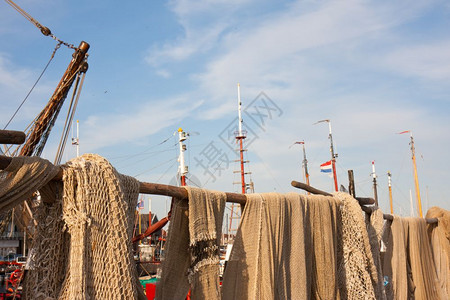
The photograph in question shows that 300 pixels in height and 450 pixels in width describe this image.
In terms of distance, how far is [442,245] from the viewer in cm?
723

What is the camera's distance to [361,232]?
4852 mm

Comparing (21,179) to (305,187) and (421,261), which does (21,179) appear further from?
(421,261)

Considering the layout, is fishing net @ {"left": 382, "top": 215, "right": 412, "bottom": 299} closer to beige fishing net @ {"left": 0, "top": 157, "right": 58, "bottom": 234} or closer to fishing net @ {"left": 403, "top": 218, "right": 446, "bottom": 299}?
fishing net @ {"left": 403, "top": 218, "right": 446, "bottom": 299}

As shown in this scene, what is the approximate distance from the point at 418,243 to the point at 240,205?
4.02m

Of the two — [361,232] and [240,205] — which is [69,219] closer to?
[240,205]

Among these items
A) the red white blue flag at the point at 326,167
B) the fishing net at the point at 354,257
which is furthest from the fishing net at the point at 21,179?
the red white blue flag at the point at 326,167

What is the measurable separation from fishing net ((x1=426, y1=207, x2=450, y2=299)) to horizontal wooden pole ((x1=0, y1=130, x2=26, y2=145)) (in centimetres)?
657

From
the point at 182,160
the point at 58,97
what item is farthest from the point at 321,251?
the point at 182,160

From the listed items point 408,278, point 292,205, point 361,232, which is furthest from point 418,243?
point 292,205

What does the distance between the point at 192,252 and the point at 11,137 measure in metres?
1.40

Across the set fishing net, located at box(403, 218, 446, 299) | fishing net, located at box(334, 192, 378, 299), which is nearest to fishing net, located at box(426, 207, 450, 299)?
fishing net, located at box(403, 218, 446, 299)

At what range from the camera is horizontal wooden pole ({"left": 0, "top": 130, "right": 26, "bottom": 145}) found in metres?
2.32

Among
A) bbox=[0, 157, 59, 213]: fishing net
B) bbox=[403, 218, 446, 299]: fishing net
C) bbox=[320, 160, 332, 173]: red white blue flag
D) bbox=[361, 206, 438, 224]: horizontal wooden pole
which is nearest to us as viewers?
bbox=[0, 157, 59, 213]: fishing net

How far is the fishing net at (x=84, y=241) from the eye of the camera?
2.51 m
